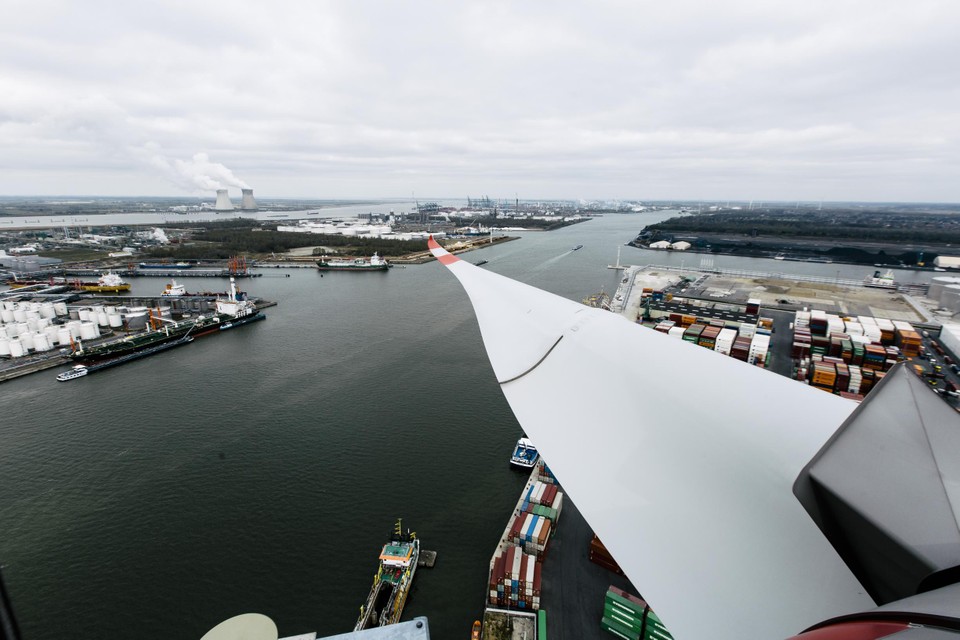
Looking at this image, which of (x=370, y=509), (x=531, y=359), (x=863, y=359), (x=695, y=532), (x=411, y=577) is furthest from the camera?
(x=863, y=359)

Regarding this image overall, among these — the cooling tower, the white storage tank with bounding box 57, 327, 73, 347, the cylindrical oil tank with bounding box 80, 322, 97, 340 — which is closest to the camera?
the white storage tank with bounding box 57, 327, 73, 347

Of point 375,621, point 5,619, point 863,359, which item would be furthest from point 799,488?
point 863,359

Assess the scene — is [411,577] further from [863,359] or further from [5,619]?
[863,359]

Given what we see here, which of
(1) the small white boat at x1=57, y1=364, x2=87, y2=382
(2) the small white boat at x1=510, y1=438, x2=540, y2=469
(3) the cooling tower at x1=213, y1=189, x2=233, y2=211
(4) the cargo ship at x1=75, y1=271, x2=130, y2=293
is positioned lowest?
(2) the small white boat at x1=510, y1=438, x2=540, y2=469

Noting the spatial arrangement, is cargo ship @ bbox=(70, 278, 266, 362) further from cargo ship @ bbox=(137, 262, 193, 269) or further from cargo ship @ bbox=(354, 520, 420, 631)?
cargo ship @ bbox=(137, 262, 193, 269)

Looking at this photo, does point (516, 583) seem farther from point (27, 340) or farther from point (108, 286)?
point (108, 286)

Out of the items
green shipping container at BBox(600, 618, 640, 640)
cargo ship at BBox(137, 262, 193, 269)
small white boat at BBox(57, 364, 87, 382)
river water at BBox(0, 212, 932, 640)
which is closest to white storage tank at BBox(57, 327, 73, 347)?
river water at BBox(0, 212, 932, 640)

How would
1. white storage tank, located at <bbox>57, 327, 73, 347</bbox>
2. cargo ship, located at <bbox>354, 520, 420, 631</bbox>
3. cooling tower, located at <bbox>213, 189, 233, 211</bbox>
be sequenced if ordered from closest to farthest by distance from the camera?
cargo ship, located at <bbox>354, 520, 420, 631</bbox> → white storage tank, located at <bbox>57, 327, 73, 347</bbox> → cooling tower, located at <bbox>213, 189, 233, 211</bbox>
